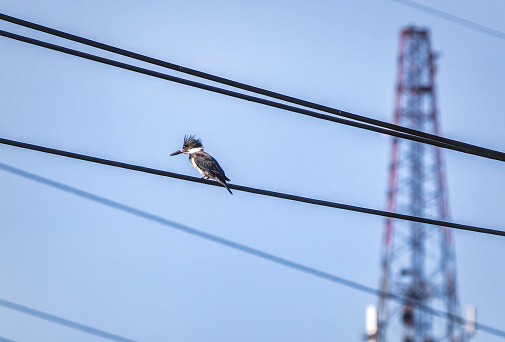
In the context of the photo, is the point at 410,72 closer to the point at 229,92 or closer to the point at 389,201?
the point at 389,201

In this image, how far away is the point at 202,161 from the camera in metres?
14.3

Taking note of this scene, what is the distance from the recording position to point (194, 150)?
51.7 feet

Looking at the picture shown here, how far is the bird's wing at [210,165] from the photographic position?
13.2 metres

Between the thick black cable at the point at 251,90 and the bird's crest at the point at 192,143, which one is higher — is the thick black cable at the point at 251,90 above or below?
below

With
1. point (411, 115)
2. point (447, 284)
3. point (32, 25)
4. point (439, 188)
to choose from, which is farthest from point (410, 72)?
point (32, 25)

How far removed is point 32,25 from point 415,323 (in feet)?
56.1

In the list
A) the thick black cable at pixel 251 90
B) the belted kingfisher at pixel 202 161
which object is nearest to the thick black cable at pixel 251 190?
the thick black cable at pixel 251 90

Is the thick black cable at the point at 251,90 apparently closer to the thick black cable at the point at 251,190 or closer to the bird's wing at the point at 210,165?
the thick black cable at the point at 251,190

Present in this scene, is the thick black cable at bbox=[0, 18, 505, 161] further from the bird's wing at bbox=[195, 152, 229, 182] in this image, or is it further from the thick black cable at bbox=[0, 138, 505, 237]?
the bird's wing at bbox=[195, 152, 229, 182]

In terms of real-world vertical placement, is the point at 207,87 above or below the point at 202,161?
below

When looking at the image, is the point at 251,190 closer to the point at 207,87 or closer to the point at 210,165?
the point at 207,87

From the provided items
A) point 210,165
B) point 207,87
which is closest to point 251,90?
point 207,87

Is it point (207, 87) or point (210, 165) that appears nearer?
point (207, 87)

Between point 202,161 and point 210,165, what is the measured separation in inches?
21.8
